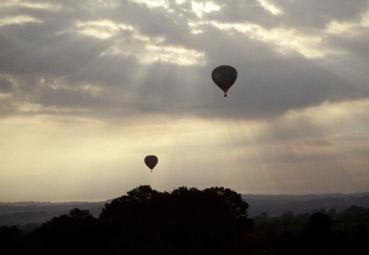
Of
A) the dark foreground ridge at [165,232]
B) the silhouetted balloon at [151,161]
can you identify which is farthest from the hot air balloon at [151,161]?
the dark foreground ridge at [165,232]

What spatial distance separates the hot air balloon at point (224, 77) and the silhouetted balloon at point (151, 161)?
29.8 meters

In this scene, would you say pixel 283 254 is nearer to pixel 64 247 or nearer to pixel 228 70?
pixel 228 70

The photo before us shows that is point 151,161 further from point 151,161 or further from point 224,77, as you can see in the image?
point 224,77

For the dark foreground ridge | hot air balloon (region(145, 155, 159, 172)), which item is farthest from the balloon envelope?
the dark foreground ridge

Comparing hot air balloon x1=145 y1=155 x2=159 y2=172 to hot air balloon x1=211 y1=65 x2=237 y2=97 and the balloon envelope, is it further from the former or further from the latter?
hot air balloon x1=211 y1=65 x2=237 y2=97

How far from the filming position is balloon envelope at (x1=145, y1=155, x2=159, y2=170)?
4163 inches

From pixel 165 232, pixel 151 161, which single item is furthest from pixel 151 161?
pixel 165 232

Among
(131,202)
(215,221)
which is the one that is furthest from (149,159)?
(215,221)

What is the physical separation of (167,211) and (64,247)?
2334 centimetres

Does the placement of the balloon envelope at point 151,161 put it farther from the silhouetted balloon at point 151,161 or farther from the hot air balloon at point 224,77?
the hot air balloon at point 224,77

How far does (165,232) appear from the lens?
77.7 meters

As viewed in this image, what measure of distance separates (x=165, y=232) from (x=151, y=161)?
3053cm

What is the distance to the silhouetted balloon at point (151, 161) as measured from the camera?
106m

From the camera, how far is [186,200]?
84.1 metres
